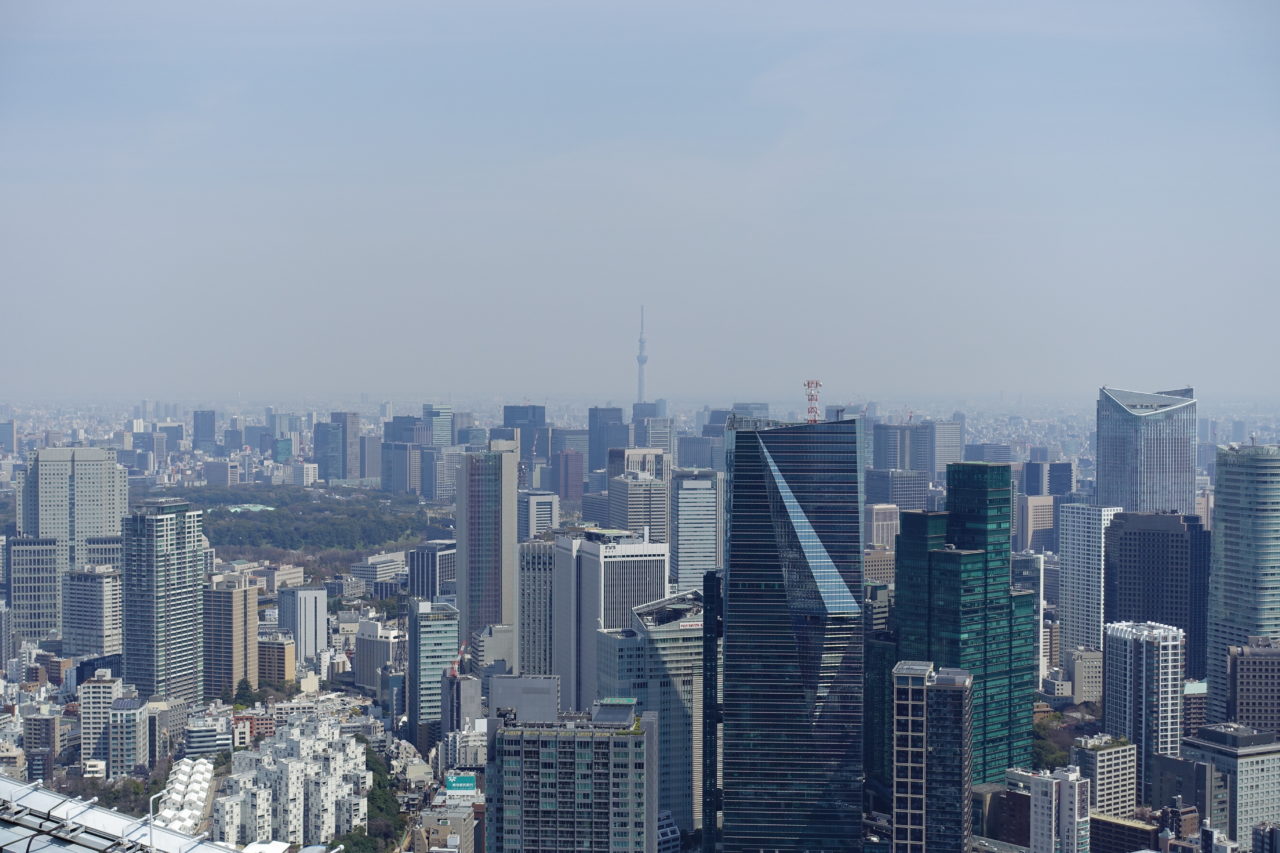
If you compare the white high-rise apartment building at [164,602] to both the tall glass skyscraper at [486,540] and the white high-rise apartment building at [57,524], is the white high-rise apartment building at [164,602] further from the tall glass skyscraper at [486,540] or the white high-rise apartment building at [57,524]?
the tall glass skyscraper at [486,540]

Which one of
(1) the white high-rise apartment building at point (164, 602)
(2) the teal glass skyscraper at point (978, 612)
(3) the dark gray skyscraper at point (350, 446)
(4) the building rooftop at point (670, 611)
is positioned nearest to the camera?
(2) the teal glass skyscraper at point (978, 612)

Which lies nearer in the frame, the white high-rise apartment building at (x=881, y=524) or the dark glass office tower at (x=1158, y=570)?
the dark glass office tower at (x=1158, y=570)

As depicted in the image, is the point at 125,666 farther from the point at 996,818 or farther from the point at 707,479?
the point at 996,818

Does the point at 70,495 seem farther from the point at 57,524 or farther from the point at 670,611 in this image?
the point at 670,611

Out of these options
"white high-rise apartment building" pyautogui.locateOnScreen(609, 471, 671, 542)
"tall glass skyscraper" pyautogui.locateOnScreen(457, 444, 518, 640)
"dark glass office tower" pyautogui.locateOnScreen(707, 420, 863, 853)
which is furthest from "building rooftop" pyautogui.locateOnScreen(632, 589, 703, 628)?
"white high-rise apartment building" pyautogui.locateOnScreen(609, 471, 671, 542)

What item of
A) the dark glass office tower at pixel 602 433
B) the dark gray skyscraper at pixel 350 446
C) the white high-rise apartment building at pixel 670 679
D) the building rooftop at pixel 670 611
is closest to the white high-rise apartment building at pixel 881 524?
the building rooftop at pixel 670 611

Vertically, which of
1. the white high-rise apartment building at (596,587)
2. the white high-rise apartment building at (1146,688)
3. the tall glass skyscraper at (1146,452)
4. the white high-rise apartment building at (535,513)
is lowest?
the white high-rise apartment building at (1146,688)

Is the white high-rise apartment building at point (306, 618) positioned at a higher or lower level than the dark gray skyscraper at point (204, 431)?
lower
